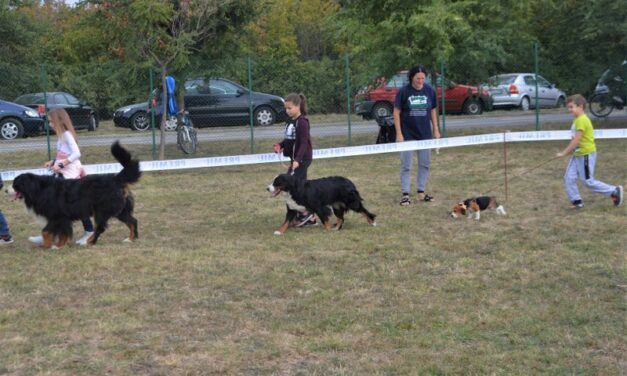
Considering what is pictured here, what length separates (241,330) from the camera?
5336 mm

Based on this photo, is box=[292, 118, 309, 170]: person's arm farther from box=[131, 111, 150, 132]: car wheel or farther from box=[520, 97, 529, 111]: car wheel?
box=[520, 97, 529, 111]: car wheel

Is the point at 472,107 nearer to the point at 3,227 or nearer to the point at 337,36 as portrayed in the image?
the point at 337,36

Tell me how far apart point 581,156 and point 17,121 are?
15920 mm

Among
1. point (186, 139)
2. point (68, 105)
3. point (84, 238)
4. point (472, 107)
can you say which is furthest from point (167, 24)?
point (472, 107)

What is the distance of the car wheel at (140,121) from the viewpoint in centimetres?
2217

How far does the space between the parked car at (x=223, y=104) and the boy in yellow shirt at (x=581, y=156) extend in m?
9.80

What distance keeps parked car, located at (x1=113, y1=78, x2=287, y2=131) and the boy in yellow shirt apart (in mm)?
9795

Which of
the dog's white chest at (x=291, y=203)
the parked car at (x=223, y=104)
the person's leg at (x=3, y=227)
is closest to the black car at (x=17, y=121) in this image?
the parked car at (x=223, y=104)

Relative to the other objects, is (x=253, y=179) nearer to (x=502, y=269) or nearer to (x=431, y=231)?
(x=431, y=231)

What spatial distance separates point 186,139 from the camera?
17.0 m

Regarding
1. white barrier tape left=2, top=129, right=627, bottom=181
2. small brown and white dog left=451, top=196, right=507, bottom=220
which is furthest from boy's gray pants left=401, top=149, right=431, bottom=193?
small brown and white dog left=451, top=196, right=507, bottom=220

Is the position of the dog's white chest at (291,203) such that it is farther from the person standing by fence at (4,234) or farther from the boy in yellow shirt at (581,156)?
the boy in yellow shirt at (581,156)

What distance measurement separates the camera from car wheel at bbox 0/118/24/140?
67.7ft

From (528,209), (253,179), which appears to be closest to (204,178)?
(253,179)
